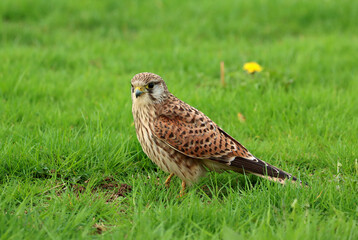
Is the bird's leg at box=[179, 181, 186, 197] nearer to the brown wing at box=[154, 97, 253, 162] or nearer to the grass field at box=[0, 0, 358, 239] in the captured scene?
the grass field at box=[0, 0, 358, 239]

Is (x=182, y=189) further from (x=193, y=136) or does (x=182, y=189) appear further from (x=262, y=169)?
(x=262, y=169)

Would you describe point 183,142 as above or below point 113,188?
above

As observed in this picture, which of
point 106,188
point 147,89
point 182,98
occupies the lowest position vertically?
point 106,188

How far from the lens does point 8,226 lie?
3490 mm

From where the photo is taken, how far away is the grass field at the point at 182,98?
146 inches

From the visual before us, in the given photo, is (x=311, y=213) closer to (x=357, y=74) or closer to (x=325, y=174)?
(x=325, y=174)

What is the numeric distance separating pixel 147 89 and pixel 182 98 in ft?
5.45

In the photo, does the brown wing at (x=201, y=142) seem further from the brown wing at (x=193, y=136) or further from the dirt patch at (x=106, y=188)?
the dirt patch at (x=106, y=188)

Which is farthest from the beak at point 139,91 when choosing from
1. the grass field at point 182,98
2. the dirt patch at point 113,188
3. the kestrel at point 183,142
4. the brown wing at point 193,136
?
the dirt patch at point 113,188

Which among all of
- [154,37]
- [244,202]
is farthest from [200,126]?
[154,37]

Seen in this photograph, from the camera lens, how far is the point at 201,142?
14.3 ft

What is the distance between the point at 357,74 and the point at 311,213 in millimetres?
4588

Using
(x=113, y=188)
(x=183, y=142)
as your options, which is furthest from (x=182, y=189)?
(x=113, y=188)

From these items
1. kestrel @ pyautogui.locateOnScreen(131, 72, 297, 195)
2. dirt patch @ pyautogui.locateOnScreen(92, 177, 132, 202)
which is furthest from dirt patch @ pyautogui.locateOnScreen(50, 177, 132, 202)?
kestrel @ pyautogui.locateOnScreen(131, 72, 297, 195)
